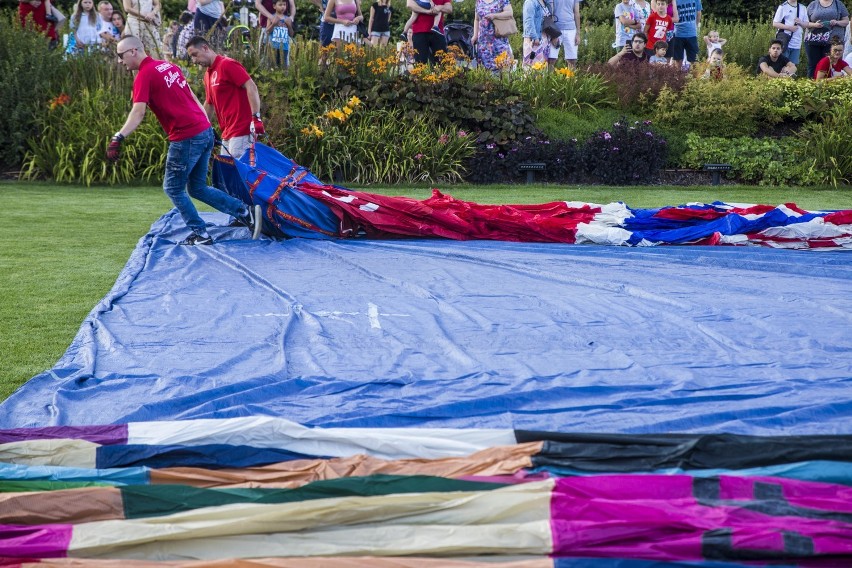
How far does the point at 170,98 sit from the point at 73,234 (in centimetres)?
176

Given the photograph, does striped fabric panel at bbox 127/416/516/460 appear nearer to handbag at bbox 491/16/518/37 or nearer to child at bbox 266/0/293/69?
child at bbox 266/0/293/69

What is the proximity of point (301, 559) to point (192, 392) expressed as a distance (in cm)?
161

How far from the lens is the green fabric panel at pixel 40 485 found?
133 inches

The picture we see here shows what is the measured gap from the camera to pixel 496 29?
14961 millimetres

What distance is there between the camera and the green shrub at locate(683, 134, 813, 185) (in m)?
13.3

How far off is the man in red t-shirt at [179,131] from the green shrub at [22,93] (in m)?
5.14

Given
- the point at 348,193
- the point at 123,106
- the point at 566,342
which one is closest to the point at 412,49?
the point at 123,106

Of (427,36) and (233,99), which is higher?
(427,36)

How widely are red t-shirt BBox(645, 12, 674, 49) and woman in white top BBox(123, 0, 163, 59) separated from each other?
754cm

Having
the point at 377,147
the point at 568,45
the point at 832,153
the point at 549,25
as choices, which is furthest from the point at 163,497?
the point at 568,45

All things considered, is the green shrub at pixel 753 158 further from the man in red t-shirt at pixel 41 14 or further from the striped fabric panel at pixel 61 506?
the striped fabric panel at pixel 61 506

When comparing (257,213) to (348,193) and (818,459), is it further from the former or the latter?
(818,459)

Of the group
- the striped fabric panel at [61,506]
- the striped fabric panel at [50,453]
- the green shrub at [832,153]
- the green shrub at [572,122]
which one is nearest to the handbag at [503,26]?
the green shrub at [572,122]

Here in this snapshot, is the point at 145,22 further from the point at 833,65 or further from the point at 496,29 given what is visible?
the point at 833,65
